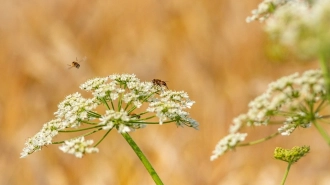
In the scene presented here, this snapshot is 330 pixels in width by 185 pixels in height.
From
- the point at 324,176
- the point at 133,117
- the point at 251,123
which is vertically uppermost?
the point at 324,176

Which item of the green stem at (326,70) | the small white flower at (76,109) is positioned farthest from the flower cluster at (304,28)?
the small white flower at (76,109)

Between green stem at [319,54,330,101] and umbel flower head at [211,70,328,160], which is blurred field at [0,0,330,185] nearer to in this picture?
umbel flower head at [211,70,328,160]

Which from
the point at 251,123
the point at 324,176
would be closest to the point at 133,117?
the point at 251,123

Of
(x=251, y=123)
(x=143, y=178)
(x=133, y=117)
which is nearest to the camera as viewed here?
(x=251, y=123)

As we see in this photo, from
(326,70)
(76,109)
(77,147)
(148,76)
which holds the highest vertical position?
(148,76)

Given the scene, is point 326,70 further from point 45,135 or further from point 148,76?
point 148,76

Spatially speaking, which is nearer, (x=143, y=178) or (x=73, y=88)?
(x=143, y=178)

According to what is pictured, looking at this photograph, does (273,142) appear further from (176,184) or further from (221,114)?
(176,184)

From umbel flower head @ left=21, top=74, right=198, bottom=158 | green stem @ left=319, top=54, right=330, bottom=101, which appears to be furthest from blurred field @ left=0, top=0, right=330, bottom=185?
green stem @ left=319, top=54, right=330, bottom=101

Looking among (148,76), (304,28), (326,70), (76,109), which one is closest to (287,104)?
(326,70)
